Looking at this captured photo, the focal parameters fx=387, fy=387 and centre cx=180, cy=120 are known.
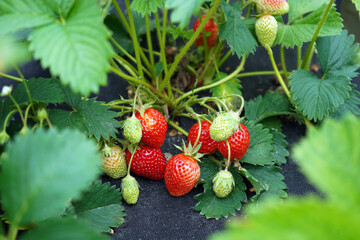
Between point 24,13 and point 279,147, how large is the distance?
0.58 metres

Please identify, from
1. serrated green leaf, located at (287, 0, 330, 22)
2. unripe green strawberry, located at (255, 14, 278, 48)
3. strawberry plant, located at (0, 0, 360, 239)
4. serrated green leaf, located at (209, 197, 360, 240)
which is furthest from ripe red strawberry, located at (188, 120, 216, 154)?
serrated green leaf, located at (209, 197, 360, 240)

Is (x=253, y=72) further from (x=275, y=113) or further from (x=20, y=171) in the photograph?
(x=20, y=171)

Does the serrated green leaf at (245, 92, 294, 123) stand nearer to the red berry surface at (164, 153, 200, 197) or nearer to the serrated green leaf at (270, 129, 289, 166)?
the serrated green leaf at (270, 129, 289, 166)

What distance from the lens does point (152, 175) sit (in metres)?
0.81

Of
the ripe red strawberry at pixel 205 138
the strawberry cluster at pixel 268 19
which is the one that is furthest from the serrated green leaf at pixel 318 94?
the ripe red strawberry at pixel 205 138

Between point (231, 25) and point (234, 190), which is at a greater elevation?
point (231, 25)

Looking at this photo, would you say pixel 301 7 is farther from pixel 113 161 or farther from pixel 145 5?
pixel 113 161

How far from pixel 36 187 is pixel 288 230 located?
0.25 m

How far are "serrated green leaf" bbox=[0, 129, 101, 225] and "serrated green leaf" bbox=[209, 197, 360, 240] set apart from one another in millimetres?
175

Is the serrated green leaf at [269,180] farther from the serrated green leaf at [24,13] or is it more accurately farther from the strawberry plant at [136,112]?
the serrated green leaf at [24,13]

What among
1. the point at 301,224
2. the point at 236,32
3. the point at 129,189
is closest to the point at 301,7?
the point at 236,32

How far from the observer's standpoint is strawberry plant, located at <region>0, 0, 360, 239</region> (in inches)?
16.2

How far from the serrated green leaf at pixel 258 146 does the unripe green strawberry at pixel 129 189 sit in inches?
8.7

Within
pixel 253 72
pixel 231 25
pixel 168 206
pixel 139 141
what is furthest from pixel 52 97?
pixel 253 72
